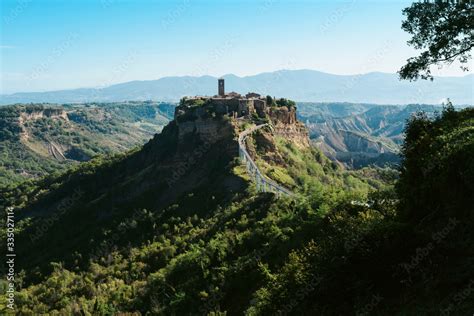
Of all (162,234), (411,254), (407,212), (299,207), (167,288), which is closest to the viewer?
(411,254)

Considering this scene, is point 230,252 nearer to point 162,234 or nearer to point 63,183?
A: point 162,234

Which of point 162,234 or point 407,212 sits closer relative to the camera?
point 407,212

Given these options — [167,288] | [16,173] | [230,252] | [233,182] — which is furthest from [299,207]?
[16,173]

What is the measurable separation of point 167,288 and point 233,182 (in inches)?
832

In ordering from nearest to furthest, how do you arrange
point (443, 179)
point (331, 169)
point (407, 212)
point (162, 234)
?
1. point (443, 179)
2. point (407, 212)
3. point (162, 234)
4. point (331, 169)

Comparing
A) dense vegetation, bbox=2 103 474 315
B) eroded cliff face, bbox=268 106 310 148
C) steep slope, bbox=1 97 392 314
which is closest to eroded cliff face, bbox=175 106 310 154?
eroded cliff face, bbox=268 106 310 148

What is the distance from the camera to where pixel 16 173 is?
194125 mm

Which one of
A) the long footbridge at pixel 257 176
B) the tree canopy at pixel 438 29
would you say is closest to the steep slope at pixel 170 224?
the long footbridge at pixel 257 176

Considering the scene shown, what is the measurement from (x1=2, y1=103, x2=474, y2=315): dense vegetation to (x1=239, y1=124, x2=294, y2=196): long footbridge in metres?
1.21

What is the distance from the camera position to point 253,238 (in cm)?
3288

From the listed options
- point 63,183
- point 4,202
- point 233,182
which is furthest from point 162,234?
point 4,202

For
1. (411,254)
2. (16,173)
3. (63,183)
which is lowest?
(16,173)

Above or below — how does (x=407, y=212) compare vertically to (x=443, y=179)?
below

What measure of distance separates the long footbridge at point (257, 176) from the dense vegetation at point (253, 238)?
3.97 feet
